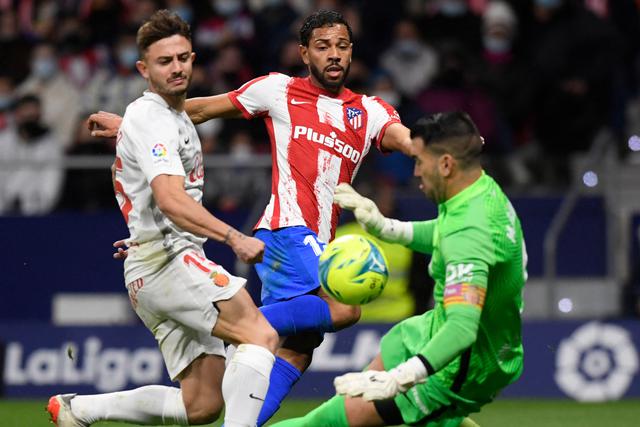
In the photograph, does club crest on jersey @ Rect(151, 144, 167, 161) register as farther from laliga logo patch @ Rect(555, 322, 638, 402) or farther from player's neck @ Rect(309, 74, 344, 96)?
laliga logo patch @ Rect(555, 322, 638, 402)

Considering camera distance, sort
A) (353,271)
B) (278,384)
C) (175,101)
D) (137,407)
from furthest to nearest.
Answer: (278,384)
(137,407)
(175,101)
(353,271)

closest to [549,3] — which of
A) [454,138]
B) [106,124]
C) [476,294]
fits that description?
[106,124]

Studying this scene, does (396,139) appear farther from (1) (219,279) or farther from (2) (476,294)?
(2) (476,294)

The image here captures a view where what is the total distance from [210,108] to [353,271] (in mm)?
2127

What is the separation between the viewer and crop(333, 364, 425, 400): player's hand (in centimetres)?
576

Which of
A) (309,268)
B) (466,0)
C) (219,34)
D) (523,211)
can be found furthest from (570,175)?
(309,268)

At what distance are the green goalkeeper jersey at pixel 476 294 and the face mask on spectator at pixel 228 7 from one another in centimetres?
956

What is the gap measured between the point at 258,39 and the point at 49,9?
286cm

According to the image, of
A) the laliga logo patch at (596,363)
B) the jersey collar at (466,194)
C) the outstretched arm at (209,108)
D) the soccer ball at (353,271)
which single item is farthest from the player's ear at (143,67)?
the laliga logo patch at (596,363)

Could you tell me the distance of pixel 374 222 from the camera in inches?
262

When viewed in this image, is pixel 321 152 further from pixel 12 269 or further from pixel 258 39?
pixel 258 39

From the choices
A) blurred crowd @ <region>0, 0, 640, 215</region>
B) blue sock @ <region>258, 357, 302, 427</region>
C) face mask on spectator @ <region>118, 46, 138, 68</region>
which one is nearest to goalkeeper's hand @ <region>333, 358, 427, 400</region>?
blue sock @ <region>258, 357, 302, 427</region>

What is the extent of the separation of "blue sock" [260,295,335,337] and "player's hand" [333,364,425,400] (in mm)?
1966

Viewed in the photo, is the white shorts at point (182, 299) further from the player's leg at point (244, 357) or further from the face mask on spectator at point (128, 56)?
the face mask on spectator at point (128, 56)
